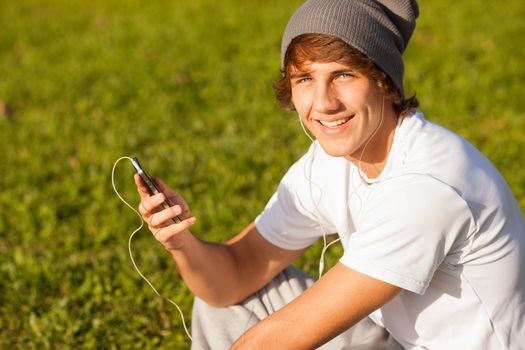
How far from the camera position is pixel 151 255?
4.22m

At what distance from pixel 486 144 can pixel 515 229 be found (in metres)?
3.29

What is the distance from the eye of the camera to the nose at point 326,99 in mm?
2391

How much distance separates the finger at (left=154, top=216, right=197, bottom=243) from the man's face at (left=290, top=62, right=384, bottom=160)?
21.0 inches

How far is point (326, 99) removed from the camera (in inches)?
94.1

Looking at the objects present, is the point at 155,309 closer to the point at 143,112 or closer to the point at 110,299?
the point at 110,299

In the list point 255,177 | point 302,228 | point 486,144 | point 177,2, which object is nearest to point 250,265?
point 302,228

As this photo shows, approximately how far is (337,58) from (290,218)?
2.73 ft

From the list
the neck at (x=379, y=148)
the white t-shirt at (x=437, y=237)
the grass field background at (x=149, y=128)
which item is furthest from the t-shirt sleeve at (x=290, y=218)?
the grass field background at (x=149, y=128)

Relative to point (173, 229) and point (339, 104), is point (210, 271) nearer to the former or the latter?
point (173, 229)

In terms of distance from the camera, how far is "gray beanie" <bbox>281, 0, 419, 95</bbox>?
2.28m

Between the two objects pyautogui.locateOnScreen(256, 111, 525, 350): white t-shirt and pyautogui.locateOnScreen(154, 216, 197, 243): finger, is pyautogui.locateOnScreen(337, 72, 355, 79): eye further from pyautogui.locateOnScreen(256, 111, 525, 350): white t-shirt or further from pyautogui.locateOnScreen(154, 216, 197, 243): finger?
pyautogui.locateOnScreen(154, 216, 197, 243): finger

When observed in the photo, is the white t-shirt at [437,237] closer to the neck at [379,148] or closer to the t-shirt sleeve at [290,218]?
the neck at [379,148]

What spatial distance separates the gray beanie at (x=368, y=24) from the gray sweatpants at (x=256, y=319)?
0.97 m

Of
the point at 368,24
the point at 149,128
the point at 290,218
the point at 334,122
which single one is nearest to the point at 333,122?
the point at 334,122
